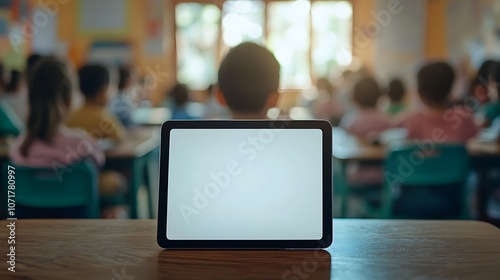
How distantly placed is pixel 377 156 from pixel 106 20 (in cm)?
651

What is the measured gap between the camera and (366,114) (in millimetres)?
3627

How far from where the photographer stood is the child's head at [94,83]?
3191mm

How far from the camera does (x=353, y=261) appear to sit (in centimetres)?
80

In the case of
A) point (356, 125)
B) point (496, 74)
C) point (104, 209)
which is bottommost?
point (104, 209)

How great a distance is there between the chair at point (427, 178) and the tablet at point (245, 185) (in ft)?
4.74

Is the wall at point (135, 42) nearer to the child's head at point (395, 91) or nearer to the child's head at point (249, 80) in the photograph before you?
the child's head at point (395, 91)

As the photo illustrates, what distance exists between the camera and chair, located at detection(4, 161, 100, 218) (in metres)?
2.10

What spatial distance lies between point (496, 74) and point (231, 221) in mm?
3139

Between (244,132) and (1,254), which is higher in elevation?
(244,132)

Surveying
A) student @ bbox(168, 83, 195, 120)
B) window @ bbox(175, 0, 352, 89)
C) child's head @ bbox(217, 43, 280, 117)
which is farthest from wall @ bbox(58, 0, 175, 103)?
child's head @ bbox(217, 43, 280, 117)

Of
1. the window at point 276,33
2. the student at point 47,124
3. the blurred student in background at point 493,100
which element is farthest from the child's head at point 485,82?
the window at point 276,33

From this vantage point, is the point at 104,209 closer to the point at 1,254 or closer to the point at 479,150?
the point at 479,150

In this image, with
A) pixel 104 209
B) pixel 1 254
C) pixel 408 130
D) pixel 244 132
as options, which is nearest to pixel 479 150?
pixel 408 130

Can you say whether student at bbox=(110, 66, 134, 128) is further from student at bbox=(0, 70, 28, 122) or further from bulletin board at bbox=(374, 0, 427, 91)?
bulletin board at bbox=(374, 0, 427, 91)
